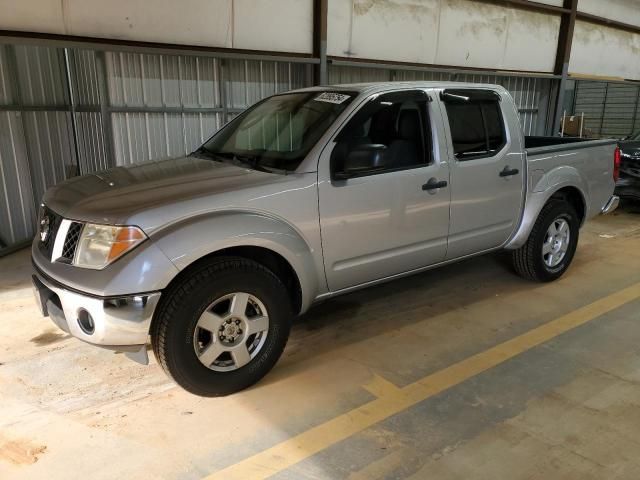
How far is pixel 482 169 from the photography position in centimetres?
378

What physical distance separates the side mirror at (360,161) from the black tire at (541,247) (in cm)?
191

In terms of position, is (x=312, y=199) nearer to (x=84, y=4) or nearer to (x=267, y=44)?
(x=84, y=4)

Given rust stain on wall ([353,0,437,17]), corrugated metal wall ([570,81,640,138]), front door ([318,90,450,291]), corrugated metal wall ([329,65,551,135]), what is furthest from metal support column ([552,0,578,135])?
front door ([318,90,450,291])

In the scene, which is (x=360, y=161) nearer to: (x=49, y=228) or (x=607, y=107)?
(x=49, y=228)

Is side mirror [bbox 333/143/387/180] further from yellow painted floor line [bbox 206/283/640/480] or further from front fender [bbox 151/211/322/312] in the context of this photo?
yellow painted floor line [bbox 206/283/640/480]

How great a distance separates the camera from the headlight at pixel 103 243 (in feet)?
8.09

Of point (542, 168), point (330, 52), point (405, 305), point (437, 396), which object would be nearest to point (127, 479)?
point (437, 396)

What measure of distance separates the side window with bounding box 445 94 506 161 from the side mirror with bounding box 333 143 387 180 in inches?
29.6

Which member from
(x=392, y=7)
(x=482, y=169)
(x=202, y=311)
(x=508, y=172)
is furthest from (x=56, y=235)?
(x=392, y=7)

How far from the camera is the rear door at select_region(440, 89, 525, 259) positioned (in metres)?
3.67

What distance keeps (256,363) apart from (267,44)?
15.9ft

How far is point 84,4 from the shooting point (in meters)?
5.07

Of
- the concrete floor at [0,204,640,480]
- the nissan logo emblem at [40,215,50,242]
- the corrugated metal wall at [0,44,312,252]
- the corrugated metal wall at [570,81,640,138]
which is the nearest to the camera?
the concrete floor at [0,204,640,480]

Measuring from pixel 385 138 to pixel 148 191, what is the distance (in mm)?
1628
